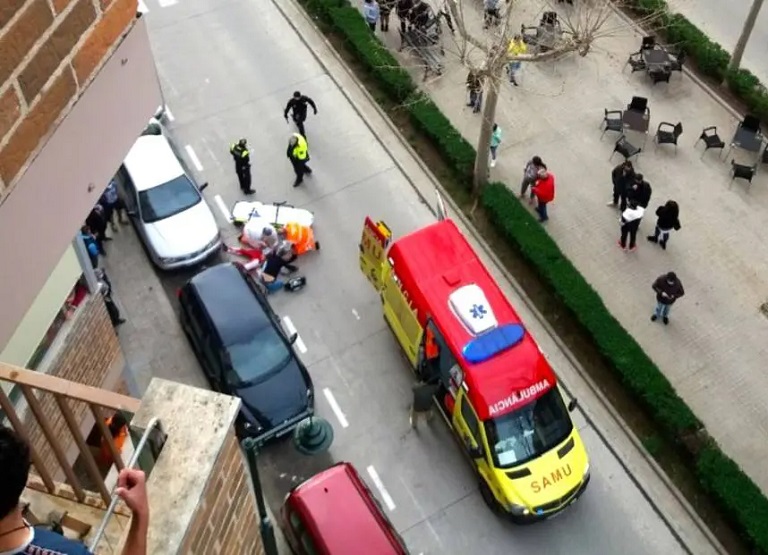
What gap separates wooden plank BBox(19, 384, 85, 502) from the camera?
4.30m

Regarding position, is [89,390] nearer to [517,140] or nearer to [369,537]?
[369,537]

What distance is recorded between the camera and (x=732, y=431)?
1403cm

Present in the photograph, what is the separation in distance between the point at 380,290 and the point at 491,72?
4.09 m

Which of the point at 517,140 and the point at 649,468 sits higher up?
the point at 517,140

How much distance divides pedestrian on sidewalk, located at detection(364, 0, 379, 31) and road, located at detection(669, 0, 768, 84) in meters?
7.18

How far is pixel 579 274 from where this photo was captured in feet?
51.0

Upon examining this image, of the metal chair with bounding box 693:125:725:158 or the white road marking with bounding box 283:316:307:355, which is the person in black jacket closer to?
the white road marking with bounding box 283:316:307:355

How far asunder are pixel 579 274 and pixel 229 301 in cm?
622

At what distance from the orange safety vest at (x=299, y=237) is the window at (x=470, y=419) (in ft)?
16.2

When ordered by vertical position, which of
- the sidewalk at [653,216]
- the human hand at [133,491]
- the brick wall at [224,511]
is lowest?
the sidewalk at [653,216]

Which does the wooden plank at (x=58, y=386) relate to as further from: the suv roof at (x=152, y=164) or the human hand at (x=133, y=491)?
the suv roof at (x=152, y=164)

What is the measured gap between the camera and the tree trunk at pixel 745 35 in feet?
57.7

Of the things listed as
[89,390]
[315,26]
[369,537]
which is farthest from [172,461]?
[315,26]

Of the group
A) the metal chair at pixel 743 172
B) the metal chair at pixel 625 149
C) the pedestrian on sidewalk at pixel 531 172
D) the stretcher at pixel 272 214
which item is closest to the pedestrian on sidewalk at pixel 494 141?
the pedestrian on sidewalk at pixel 531 172
